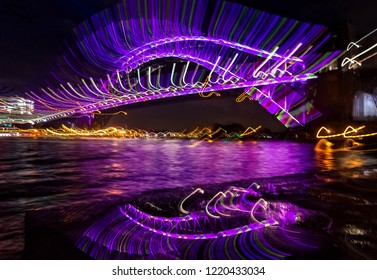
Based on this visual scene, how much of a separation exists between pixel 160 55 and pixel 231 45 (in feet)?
33.5

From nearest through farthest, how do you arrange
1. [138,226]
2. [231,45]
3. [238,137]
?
[138,226]
[231,45]
[238,137]

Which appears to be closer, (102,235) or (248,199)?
(102,235)

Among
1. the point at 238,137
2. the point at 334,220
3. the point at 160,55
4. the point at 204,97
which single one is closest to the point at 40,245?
the point at 334,220

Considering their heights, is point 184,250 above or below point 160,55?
below

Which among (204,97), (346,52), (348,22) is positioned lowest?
(204,97)

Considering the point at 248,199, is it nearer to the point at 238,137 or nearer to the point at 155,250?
the point at 155,250

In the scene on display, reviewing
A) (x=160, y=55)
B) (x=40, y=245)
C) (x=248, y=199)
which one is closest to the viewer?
(x=40, y=245)

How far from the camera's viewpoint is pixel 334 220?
4.04 meters

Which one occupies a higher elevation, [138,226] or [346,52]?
[346,52]

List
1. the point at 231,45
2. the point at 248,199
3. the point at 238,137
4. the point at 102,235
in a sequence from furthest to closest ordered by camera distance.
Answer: the point at 238,137 < the point at 231,45 < the point at 248,199 < the point at 102,235

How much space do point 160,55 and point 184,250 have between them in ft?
127

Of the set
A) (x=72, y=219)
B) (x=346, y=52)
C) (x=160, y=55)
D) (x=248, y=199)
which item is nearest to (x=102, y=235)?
(x=72, y=219)

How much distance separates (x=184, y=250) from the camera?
310cm

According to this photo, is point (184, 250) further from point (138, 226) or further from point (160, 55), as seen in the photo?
point (160, 55)
